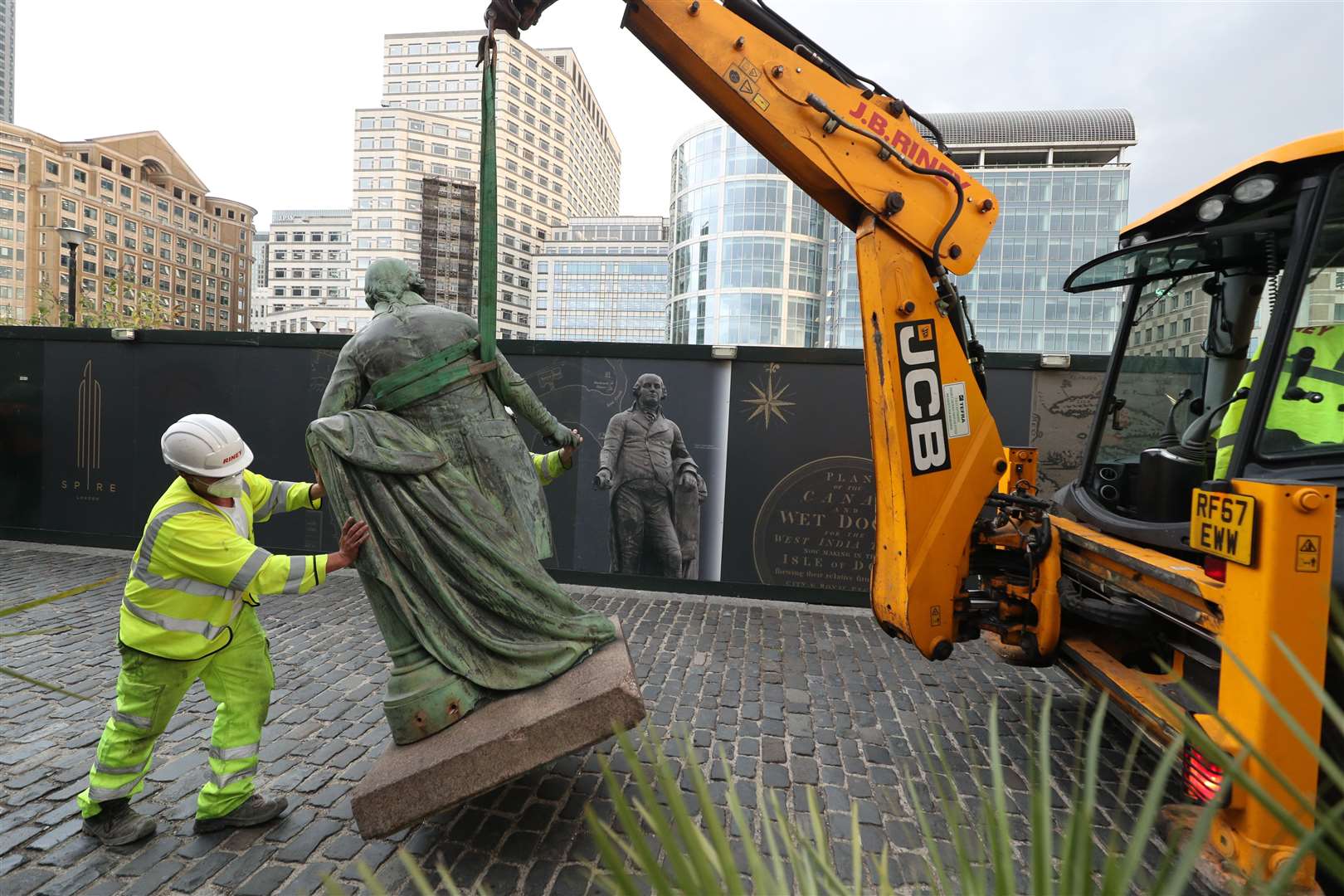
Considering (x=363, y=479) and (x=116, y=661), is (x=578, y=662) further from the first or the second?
(x=116, y=661)

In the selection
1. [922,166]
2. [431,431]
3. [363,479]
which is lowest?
[363,479]

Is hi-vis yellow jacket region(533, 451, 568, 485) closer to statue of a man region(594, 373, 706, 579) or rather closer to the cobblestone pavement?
the cobblestone pavement

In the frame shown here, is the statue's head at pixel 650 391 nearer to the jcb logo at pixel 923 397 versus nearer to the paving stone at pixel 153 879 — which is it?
the jcb logo at pixel 923 397

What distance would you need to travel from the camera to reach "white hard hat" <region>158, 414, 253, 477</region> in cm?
261

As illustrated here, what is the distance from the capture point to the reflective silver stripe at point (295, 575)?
2627 mm

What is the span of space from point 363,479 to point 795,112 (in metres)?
2.88

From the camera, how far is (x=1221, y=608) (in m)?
2.48

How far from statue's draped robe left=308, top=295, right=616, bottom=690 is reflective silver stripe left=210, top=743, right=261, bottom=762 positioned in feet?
2.68

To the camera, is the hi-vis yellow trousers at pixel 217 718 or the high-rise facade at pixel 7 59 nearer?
the hi-vis yellow trousers at pixel 217 718

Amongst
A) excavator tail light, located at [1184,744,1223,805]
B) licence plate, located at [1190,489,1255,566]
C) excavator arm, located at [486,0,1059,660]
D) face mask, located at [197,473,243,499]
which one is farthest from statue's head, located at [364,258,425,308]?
excavator tail light, located at [1184,744,1223,805]

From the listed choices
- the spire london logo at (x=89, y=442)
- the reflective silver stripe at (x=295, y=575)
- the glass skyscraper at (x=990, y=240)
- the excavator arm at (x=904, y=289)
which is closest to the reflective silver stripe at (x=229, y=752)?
the reflective silver stripe at (x=295, y=575)

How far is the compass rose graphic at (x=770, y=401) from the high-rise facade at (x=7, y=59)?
164 meters

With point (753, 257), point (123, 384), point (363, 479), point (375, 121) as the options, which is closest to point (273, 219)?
point (375, 121)

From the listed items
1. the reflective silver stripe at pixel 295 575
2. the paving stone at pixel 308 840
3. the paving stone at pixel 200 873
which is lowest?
the paving stone at pixel 200 873
